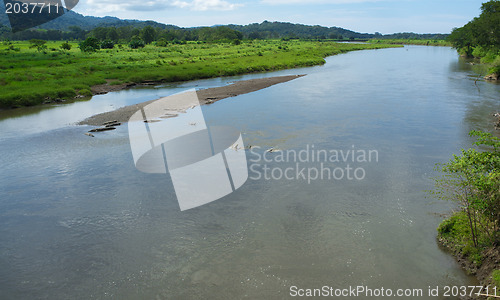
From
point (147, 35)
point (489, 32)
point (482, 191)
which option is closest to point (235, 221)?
point (482, 191)

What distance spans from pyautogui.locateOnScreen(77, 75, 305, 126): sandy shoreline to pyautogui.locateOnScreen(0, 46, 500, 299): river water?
331 cm

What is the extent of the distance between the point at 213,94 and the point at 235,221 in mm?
26431

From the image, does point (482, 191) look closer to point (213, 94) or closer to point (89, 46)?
point (213, 94)

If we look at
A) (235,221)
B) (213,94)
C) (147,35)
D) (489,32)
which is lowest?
(235,221)

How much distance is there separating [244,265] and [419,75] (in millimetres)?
48190

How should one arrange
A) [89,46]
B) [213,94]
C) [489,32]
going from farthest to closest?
[89,46], [489,32], [213,94]

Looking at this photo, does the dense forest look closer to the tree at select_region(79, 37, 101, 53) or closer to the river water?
the river water

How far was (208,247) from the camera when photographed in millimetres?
11789

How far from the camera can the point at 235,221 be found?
13.3 m

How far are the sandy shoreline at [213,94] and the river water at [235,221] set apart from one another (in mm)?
3312

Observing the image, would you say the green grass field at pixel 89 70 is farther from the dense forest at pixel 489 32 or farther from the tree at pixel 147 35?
the tree at pixel 147 35

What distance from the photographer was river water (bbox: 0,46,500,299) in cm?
1031

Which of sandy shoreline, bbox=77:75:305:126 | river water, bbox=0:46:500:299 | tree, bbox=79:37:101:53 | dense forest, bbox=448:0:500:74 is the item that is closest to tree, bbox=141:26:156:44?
tree, bbox=79:37:101:53

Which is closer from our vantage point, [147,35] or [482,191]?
[482,191]
